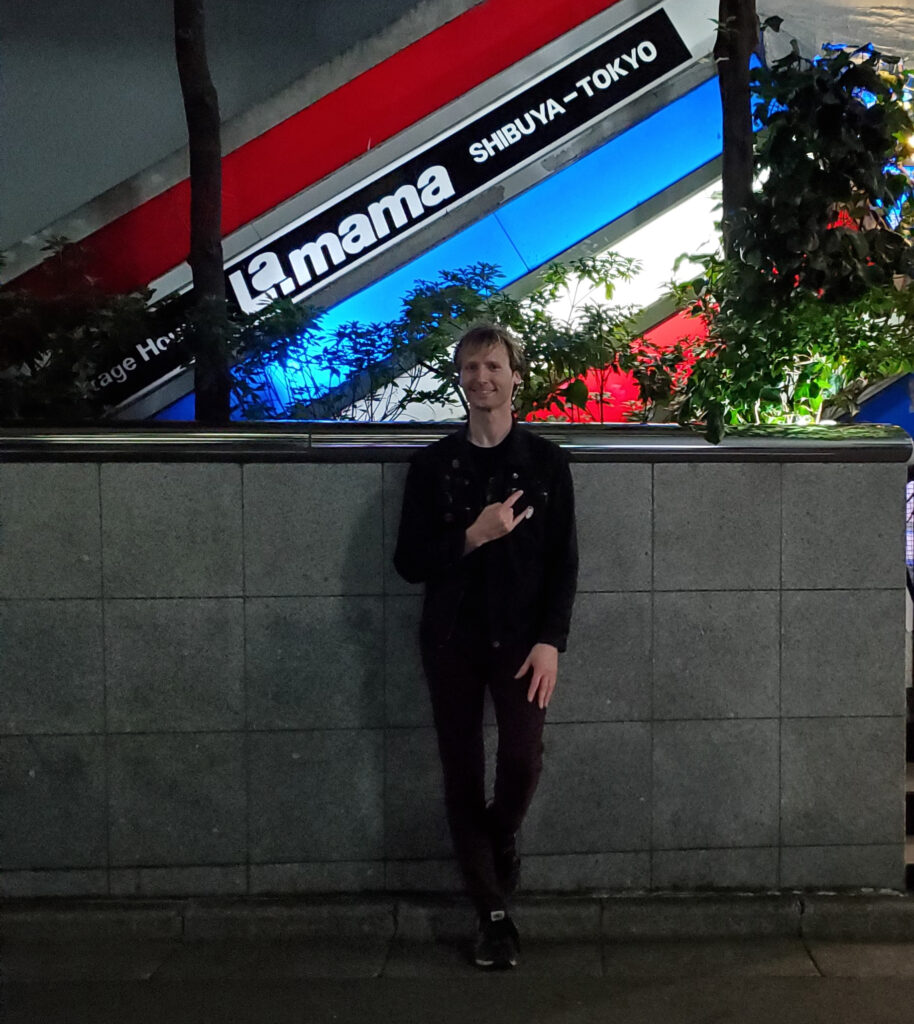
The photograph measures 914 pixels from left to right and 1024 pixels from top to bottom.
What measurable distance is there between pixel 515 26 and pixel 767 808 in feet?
19.0

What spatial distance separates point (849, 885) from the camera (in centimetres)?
436

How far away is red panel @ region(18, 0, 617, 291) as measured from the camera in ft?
24.2

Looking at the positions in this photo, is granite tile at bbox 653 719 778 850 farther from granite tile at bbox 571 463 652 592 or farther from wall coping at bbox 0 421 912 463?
wall coping at bbox 0 421 912 463

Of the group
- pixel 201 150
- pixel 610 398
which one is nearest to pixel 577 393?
pixel 610 398

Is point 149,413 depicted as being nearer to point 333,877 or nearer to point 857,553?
point 333,877

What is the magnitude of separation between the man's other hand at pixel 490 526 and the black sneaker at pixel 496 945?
1344 mm

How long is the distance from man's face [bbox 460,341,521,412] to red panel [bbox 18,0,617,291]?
4275 millimetres

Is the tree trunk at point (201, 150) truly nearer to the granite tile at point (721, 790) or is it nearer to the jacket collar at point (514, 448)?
the jacket collar at point (514, 448)

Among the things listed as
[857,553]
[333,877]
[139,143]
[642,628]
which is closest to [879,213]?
[857,553]

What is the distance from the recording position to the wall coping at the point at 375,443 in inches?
163

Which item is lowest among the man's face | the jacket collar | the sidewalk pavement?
the sidewalk pavement

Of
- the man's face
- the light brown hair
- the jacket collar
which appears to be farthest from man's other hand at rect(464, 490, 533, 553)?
the light brown hair

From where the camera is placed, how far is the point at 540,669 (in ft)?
12.2

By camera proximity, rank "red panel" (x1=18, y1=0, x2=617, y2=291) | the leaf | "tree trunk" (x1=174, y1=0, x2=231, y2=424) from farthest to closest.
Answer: "red panel" (x1=18, y1=0, x2=617, y2=291) → "tree trunk" (x1=174, y1=0, x2=231, y2=424) → the leaf
